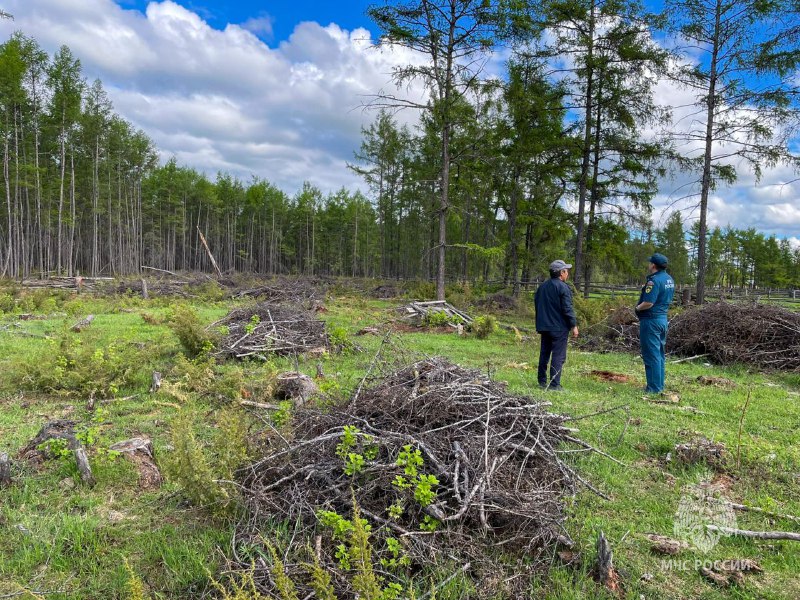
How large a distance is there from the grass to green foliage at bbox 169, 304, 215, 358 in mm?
870

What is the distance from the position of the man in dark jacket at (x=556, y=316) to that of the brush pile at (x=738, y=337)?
15.2 ft

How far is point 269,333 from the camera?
31.8ft

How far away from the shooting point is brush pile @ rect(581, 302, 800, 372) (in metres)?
9.12

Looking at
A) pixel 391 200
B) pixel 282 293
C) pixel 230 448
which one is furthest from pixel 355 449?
pixel 391 200

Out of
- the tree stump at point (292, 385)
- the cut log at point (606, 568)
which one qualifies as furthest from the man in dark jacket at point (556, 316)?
the cut log at point (606, 568)

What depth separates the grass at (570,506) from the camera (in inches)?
106

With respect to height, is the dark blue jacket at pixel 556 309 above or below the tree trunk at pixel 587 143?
below

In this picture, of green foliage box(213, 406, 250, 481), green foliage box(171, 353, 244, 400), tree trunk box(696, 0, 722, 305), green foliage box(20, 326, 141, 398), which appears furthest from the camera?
tree trunk box(696, 0, 722, 305)

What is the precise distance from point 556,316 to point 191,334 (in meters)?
6.60

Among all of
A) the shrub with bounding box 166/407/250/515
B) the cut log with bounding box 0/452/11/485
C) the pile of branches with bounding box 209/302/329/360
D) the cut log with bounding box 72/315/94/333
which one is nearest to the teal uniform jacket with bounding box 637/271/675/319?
the pile of branches with bounding box 209/302/329/360

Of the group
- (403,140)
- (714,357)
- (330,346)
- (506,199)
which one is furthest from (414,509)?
(403,140)

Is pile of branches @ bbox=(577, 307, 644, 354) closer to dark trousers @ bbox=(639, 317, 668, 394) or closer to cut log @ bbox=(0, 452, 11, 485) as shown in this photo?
dark trousers @ bbox=(639, 317, 668, 394)

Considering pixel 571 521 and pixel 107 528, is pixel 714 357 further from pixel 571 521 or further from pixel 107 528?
pixel 107 528

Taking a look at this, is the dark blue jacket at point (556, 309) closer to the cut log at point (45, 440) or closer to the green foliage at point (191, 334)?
the green foliage at point (191, 334)
